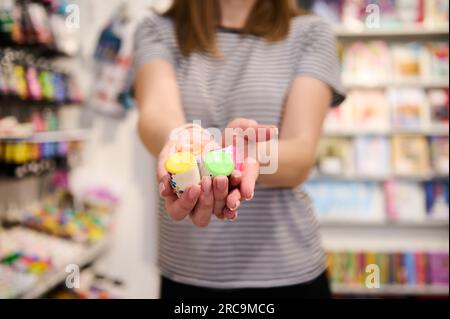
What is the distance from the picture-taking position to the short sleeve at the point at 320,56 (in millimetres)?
832

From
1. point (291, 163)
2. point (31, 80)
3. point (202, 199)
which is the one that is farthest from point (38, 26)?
point (202, 199)

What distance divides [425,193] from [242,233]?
1.99 metres

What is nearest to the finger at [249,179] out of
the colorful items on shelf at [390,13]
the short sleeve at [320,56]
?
the short sleeve at [320,56]

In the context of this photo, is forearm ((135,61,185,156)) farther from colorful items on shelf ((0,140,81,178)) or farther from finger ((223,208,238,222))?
colorful items on shelf ((0,140,81,178))

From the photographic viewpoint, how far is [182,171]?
519mm

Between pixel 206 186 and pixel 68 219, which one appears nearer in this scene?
pixel 206 186

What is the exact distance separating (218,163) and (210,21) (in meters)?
0.46

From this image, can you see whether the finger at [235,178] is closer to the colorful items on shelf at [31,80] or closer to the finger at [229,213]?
the finger at [229,213]

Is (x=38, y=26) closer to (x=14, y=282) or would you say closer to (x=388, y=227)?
(x=14, y=282)

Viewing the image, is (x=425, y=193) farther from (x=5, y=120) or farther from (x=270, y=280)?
(x=5, y=120)

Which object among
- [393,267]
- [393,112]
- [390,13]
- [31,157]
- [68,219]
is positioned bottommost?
[393,267]

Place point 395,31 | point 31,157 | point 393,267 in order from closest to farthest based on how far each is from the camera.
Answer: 1. point 31,157
2. point 395,31
3. point 393,267

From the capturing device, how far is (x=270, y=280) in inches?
31.5

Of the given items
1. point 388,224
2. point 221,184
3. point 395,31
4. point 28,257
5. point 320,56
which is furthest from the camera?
point 388,224
